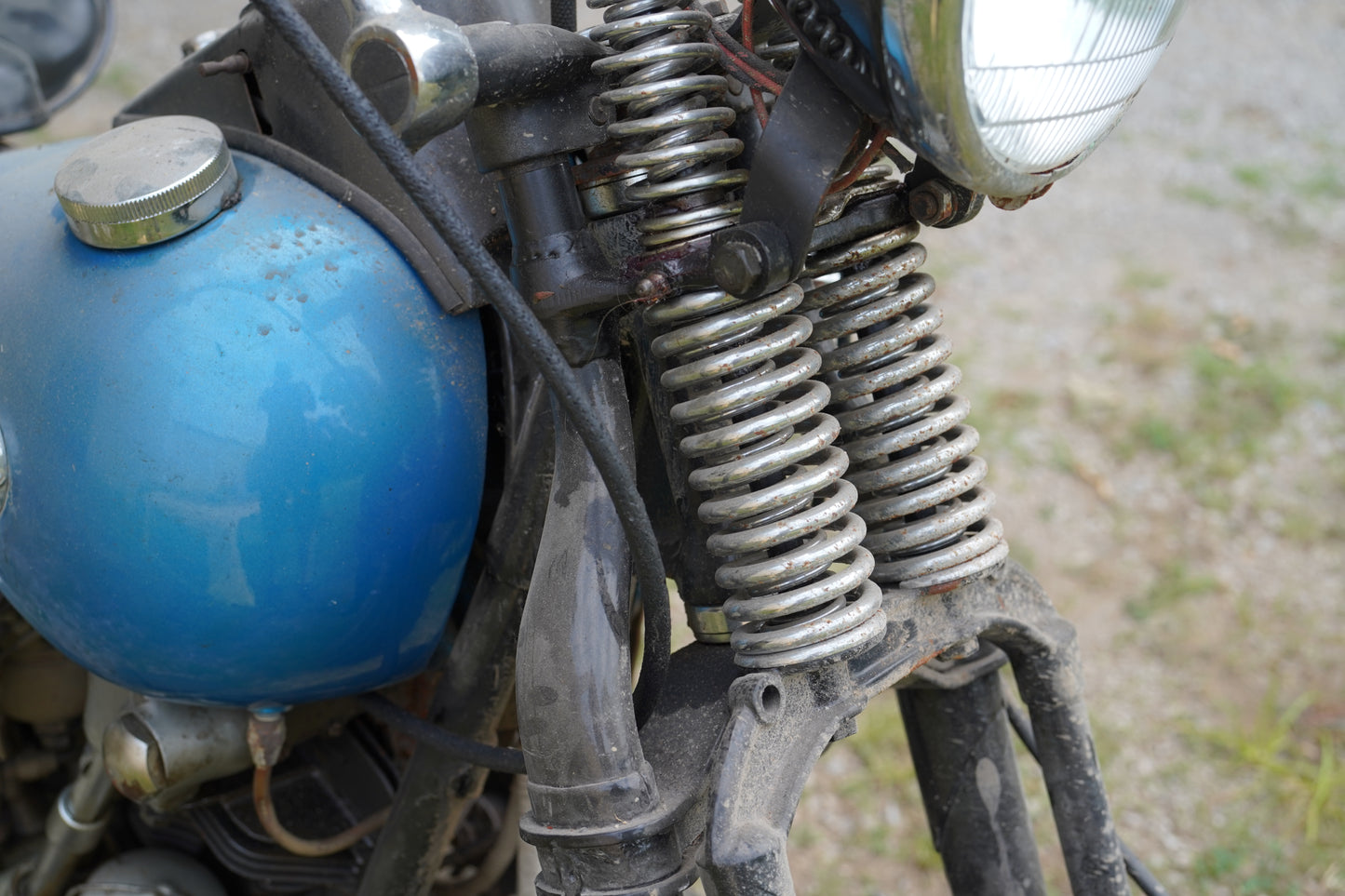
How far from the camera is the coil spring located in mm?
704

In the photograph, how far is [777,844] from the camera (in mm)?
680

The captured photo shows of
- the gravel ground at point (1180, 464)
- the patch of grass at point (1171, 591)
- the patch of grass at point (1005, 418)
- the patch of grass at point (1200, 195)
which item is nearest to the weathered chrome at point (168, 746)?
the gravel ground at point (1180, 464)

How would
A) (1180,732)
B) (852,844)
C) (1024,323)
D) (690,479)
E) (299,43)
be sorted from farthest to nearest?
(1024,323) → (1180,732) → (852,844) → (690,479) → (299,43)

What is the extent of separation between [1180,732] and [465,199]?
66.4 inches

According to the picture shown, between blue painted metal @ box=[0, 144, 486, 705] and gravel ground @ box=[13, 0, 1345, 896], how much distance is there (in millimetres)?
1212

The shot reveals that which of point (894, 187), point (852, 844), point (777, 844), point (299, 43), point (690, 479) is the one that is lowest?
point (852, 844)

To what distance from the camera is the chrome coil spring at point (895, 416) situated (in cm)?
80

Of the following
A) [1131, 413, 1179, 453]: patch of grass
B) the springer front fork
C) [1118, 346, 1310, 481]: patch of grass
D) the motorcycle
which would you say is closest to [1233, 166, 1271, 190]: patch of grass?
[1118, 346, 1310, 481]: patch of grass

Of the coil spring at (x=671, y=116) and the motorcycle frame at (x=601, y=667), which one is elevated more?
the coil spring at (x=671, y=116)

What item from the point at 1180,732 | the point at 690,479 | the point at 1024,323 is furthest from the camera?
the point at 1024,323

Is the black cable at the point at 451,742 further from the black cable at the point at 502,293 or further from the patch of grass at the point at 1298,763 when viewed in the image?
the patch of grass at the point at 1298,763

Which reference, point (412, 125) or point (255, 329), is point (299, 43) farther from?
point (255, 329)

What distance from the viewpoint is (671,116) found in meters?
0.70

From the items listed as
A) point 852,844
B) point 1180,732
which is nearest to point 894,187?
point 852,844
